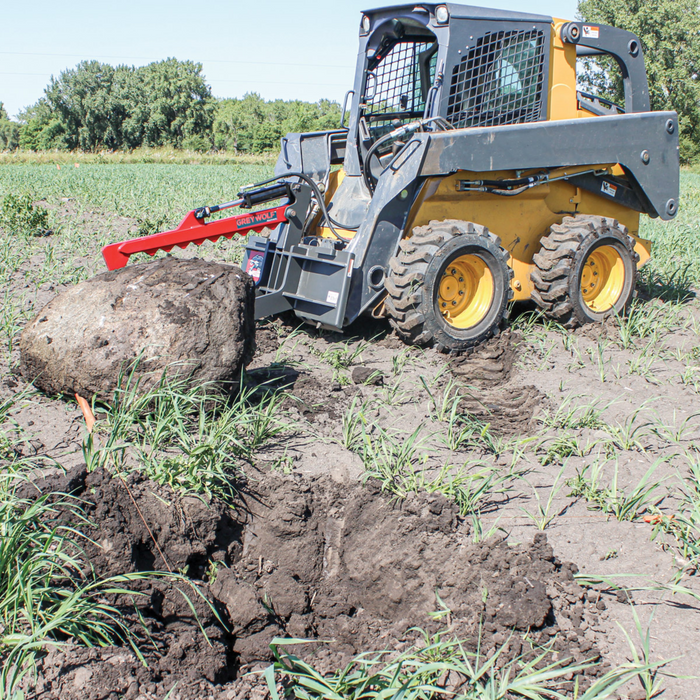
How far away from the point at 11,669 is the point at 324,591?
122 cm

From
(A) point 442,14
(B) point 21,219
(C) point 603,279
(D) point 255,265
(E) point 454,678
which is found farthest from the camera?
(B) point 21,219

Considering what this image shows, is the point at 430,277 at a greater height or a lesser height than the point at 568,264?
lesser

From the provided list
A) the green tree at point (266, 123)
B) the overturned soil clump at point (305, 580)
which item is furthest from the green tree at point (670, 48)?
the overturned soil clump at point (305, 580)

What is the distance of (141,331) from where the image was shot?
126 inches

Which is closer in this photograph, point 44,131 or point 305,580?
point 305,580

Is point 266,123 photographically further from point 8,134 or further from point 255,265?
point 255,265

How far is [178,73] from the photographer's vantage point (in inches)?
2114

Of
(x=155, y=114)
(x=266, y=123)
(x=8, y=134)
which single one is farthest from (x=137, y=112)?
(x=8, y=134)

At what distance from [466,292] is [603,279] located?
65.4 inches

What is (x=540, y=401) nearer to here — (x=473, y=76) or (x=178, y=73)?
(x=473, y=76)

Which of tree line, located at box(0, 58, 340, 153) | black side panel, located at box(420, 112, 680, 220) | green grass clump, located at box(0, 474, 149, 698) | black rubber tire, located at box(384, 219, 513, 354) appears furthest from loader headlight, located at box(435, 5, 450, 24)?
tree line, located at box(0, 58, 340, 153)

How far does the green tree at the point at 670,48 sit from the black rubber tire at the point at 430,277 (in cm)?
3950

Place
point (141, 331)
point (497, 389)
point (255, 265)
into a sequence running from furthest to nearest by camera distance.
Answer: point (255, 265) < point (497, 389) < point (141, 331)

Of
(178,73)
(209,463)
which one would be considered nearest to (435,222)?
(209,463)
